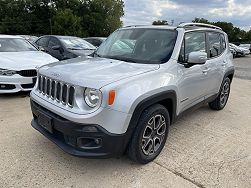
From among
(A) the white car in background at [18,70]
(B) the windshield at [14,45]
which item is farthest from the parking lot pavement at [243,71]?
(B) the windshield at [14,45]

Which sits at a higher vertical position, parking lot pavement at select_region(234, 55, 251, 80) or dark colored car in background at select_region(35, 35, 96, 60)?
dark colored car in background at select_region(35, 35, 96, 60)

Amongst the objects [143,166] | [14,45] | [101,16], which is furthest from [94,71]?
[101,16]

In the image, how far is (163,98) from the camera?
321 centimetres

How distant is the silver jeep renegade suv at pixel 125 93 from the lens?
2723 mm

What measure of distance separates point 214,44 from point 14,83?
169 inches

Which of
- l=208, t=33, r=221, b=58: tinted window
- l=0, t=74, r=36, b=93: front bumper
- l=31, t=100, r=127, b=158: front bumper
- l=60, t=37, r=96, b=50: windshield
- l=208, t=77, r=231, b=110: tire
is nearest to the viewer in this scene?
l=31, t=100, r=127, b=158: front bumper

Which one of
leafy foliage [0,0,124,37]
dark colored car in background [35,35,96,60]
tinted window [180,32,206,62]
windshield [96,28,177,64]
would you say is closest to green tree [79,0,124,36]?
leafy foliage [0,0,124,37]

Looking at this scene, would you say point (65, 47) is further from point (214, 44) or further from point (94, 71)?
point (94, 71)

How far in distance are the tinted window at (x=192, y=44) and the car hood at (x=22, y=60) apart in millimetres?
3646

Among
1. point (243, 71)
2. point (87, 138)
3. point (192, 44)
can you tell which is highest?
point (192, 44)

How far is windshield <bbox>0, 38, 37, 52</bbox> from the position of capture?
22.9 feet

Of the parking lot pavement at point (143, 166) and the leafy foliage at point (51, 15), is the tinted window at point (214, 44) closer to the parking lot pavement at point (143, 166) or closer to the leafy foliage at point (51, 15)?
the parking lot pavement at point (143, 166)

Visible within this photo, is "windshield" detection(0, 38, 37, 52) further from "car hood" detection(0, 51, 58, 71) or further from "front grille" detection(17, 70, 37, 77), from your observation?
"front grille" detection(17, 70, 37, 77)

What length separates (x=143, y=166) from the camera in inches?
127
